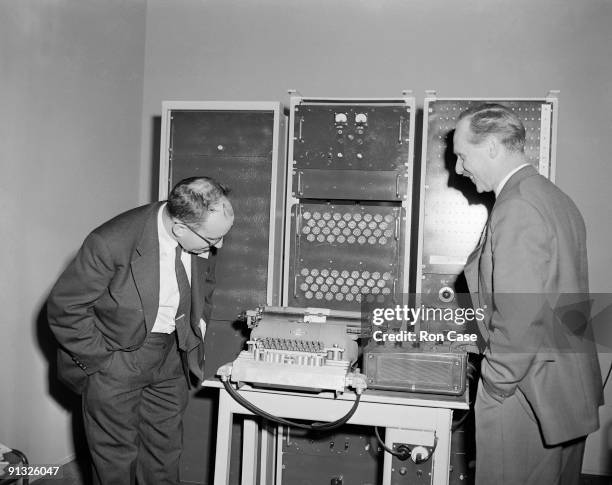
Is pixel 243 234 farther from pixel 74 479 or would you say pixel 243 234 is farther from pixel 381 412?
pixel 74 479

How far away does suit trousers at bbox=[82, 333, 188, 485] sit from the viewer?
2449 mm

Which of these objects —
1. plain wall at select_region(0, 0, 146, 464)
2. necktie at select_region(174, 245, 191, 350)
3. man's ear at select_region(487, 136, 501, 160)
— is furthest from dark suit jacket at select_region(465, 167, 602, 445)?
plain wall at select_region(0, 0, 146, 464)

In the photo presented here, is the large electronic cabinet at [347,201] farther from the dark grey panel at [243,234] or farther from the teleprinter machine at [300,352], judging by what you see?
the teleprinter machine at [300,352]

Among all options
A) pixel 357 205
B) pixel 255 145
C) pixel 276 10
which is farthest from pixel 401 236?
pixel 276 10

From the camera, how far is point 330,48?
3.96 meters

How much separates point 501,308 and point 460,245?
116 centimetres

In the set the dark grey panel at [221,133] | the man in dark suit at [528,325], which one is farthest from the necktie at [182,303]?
the man in dark suit at [528,325]

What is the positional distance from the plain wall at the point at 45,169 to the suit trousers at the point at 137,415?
0.74 meters

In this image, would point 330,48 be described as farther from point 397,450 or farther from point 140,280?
point 397,450

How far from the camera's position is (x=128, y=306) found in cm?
243

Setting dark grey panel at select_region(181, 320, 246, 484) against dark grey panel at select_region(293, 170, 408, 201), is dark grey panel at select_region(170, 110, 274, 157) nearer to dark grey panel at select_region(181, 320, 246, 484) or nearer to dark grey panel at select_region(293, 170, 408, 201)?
dark grey panel at select_region(293, 170, 408, 201)

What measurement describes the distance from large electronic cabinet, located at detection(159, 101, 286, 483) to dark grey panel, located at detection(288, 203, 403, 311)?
0.12 metres

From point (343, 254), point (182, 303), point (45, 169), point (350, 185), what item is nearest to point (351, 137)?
point (350, 185)

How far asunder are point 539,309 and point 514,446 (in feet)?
1.60
